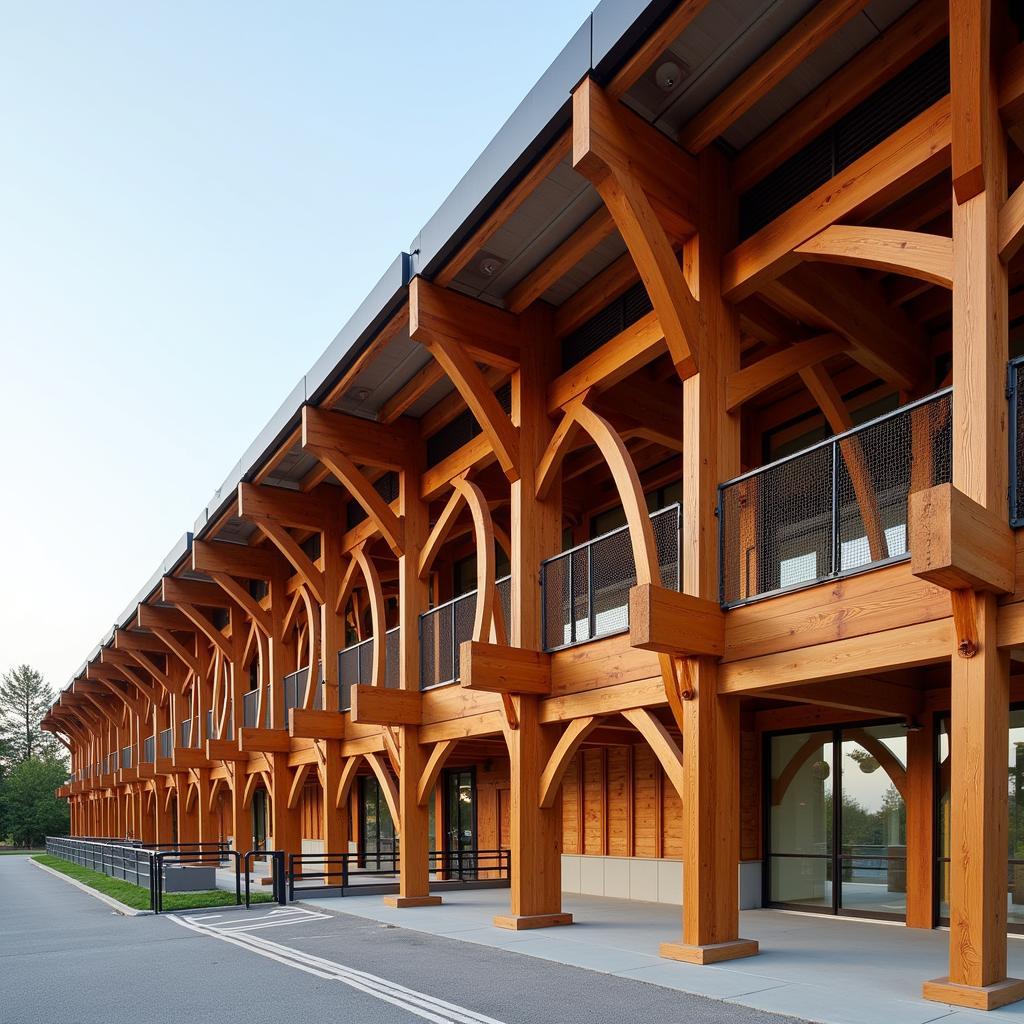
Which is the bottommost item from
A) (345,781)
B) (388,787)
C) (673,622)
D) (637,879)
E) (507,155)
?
(637,879)

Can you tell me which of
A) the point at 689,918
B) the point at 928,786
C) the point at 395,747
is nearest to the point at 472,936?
the point at 689,918

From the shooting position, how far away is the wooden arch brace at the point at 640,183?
8711mm

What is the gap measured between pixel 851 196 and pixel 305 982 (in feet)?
27.1

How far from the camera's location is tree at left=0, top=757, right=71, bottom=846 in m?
66.5

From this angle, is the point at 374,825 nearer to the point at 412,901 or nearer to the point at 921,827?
the point at 412,901

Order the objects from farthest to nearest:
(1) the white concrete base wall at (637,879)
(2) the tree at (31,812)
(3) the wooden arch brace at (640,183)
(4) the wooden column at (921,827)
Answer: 1. (2) the tree at (31,812)
2. (1) the white concrete base wall at (637,879)
3. (4) the wooden column at (921,827)
4. (3) the wooden arch brace at (640,183)

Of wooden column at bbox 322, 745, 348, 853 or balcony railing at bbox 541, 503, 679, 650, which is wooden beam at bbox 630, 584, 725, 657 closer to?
balcony railing at bbox 541, 503, 679, 650

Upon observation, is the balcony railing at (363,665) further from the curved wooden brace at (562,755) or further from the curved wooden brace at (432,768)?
the curved wooden brace at (562,755)

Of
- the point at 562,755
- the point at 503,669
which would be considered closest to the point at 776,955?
the point at 562,755

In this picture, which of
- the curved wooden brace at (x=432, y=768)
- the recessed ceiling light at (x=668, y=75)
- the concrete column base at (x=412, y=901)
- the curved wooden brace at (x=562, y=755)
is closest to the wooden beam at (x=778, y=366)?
the recessed ceiling light at (x=668, y=75)

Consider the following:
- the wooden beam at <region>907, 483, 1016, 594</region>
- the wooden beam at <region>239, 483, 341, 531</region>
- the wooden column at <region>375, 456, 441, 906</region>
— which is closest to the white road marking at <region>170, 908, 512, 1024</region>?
the wooden column at <region>375, 456, 441, 906</region>

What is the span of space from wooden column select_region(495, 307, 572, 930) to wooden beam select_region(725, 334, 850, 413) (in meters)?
3.14

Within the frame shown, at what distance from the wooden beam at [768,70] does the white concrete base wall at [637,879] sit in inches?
376

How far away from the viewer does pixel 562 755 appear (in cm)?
1148
